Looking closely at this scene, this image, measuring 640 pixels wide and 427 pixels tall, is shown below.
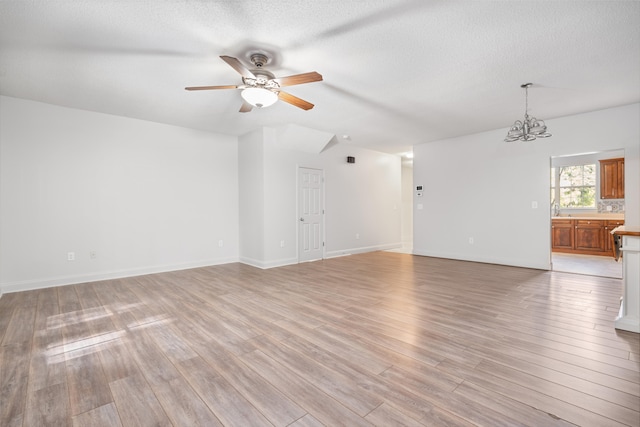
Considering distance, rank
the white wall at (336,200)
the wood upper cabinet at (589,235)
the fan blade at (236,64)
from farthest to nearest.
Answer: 1. the wood upper cabinet at (589,235)
2. the white wall at (336,200)
3. the fan blade at (236,64)

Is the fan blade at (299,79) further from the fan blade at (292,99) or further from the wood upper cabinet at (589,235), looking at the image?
the wood upper cabinet at (589,235)

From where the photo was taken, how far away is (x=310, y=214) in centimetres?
647

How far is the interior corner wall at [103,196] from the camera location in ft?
13.4

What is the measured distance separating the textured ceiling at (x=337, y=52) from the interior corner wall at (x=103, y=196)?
49 centimetres

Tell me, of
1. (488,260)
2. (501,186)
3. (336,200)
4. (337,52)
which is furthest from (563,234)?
(337,52)

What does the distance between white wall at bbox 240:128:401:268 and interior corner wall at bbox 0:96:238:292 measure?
87 cm

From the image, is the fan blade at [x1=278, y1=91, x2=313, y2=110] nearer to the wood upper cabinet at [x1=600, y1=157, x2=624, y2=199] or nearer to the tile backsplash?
the wood upper cabinet at [x1=600, y1=157, x2=624, y2=199]

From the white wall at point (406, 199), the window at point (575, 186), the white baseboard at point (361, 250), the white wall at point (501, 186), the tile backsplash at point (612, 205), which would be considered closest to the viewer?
the white wall at point (501, 186)

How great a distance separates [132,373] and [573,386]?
291 cm

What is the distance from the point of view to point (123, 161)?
16.1ft

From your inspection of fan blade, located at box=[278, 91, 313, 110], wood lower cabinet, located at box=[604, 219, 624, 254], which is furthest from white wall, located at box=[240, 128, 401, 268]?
wood lower cabinet, located at box=[604, 219, 624, 254]

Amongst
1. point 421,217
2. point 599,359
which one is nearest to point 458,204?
point 421,217

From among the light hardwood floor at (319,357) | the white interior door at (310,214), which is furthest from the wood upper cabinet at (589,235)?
the white interior door at (310,214)

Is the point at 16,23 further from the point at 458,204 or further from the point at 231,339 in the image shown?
the point at 458,204
